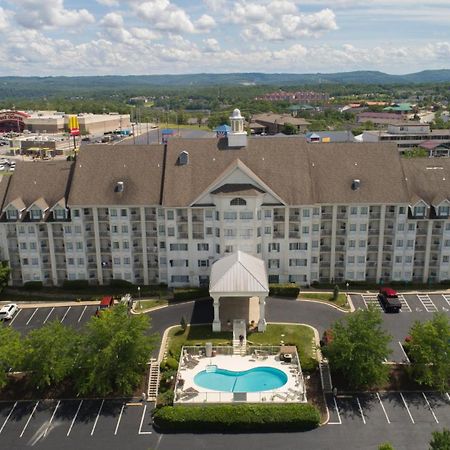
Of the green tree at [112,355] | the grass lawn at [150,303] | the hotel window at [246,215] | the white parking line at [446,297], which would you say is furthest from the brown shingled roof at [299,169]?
the green tree at [112,355]

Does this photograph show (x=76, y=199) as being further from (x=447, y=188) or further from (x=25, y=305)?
(x=447, y=188)

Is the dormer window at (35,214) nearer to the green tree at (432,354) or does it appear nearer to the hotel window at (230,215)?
the hotel window at (230,215)

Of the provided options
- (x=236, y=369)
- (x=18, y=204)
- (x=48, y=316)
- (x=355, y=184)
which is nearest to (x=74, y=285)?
(x=48, y=316)

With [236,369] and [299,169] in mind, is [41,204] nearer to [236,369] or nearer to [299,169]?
[299,169]

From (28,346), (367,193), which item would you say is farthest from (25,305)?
(367,193)

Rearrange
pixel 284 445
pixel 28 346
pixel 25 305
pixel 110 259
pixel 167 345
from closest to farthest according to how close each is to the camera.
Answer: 1. pixel 284 445
2. pixel 28 346
3. pixel 167 345
4. pixel 25 305
5. pixel 110 259

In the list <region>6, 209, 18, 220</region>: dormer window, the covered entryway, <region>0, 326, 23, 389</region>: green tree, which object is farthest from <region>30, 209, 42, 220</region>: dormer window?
the covered entryway
